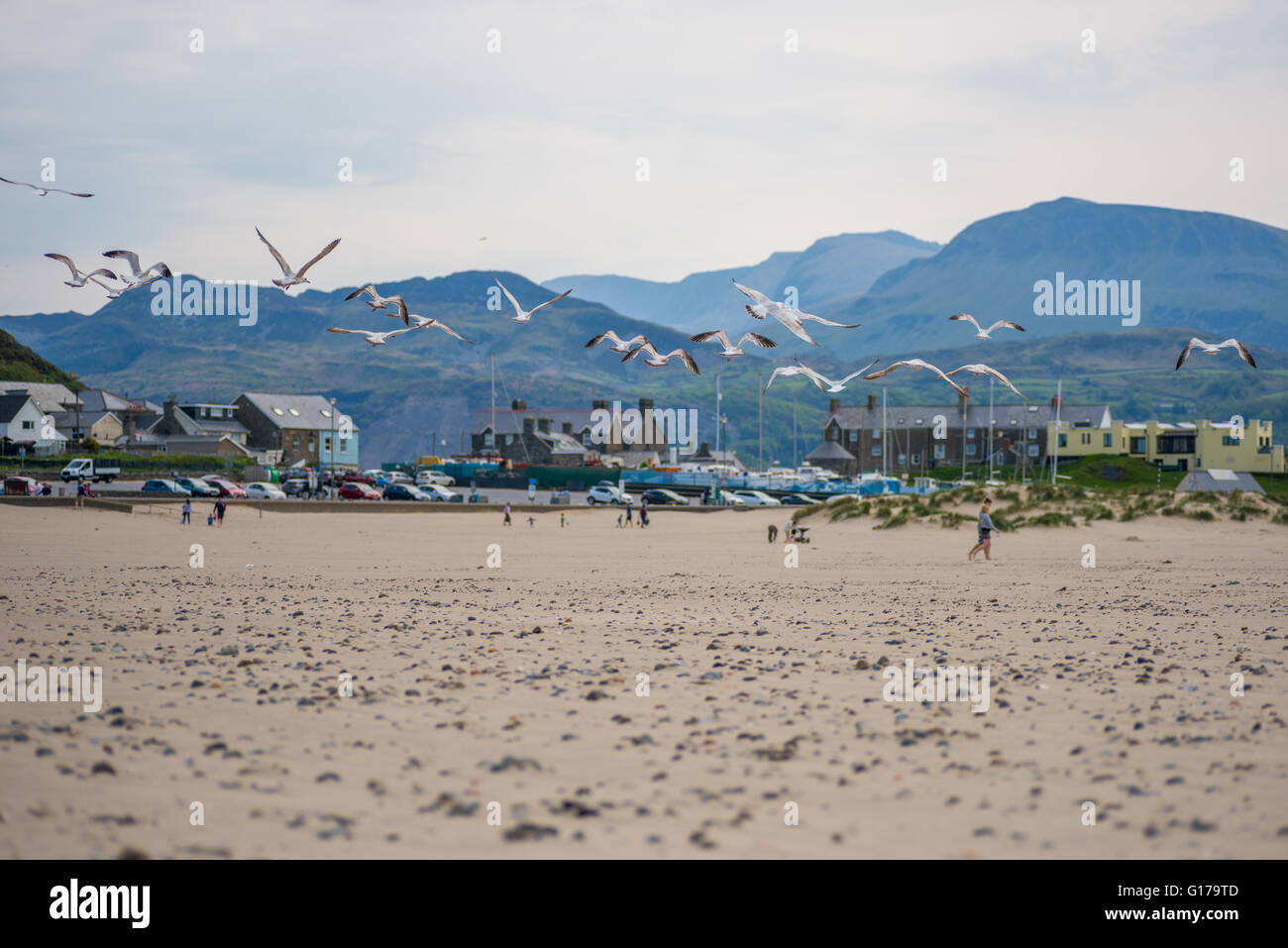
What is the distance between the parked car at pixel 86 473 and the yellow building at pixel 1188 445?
82432 millimetres

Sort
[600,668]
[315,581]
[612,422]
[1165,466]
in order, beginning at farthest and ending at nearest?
[612,422]
[1165,466]
[315,581]
[600,668]

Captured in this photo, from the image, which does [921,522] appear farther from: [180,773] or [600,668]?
[180,773]

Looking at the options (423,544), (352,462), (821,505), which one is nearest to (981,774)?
(423,544)

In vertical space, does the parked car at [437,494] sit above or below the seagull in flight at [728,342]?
below

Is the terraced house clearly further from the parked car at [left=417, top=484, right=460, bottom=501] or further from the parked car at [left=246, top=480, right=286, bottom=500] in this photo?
the parked car at [left=246, top=480, right=286, bottom=500]

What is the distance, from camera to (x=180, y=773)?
872 cm

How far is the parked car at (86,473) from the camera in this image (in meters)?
83.5

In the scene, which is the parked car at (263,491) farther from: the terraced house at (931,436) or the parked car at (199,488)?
the terraced house at (931,436)

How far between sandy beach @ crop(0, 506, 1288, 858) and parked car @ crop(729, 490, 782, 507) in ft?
173

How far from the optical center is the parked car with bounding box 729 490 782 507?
7604 centimetres

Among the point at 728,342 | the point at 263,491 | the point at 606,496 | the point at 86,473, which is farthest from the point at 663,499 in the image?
the point at 728,342

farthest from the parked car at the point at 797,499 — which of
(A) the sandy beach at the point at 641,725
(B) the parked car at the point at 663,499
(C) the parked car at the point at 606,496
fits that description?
(A) the sandy beach at the point at 641,725
